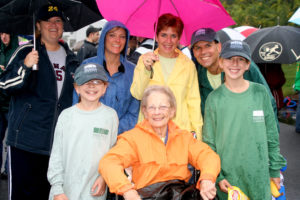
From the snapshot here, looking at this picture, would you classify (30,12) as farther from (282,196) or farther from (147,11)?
(282,196)

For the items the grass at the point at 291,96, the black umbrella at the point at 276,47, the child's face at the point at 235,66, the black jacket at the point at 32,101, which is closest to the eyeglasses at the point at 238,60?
the child's face at the point at 235,66

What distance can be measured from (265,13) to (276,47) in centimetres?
1417

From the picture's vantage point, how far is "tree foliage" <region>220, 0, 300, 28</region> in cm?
1704

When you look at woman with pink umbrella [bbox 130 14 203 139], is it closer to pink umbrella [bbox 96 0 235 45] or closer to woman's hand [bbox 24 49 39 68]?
pink umbrella [bbox 96 0 235 45]

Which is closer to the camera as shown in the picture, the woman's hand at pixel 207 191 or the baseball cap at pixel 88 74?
the woman's hand at pixel 207 191

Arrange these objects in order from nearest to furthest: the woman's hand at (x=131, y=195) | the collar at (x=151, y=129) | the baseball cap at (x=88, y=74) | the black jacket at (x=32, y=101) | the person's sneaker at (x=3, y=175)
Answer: the woman's hand at (x=131, y=195) → the collar at (x=151, y=129) → the baseball cap at (x=88, y=74) → the black jacket at (x=32, y=101) → the person's sneaker at (x=3, y=175)

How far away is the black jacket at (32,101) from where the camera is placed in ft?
10.7

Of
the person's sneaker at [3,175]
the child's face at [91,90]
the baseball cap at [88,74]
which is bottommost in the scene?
the person's sneaker at [3,175]

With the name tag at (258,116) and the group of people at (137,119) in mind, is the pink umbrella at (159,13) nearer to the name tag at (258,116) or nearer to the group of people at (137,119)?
the group of people at (137,119)

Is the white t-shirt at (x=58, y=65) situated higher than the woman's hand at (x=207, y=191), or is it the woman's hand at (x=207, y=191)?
the white t-shirt at (x=58, y=65)

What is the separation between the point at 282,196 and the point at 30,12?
3.29m

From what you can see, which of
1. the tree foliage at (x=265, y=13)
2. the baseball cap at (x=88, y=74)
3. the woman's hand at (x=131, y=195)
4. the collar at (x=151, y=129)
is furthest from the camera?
the tree foliage at (x=265, y=13)

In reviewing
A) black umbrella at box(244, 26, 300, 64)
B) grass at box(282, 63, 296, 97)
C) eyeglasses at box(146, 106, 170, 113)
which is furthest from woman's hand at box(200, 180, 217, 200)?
grass at box(282, 63, 296, 97)

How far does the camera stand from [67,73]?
11.7 ft
